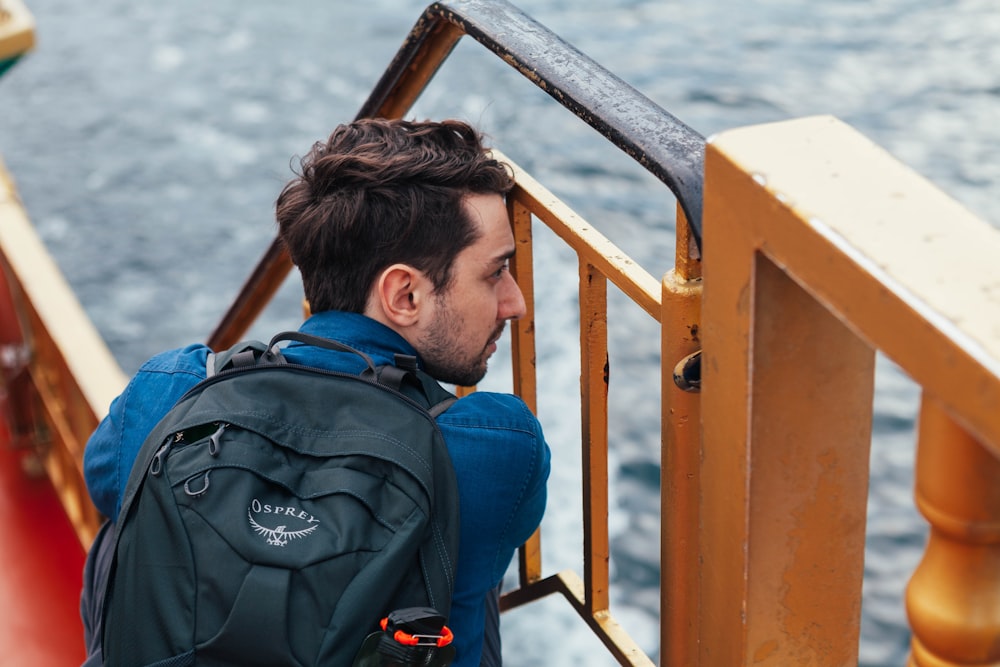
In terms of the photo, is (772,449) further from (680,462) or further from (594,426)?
(594,426)

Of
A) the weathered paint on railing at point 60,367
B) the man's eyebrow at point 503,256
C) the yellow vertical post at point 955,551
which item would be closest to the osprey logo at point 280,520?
the man's eyebrow at point 503,256

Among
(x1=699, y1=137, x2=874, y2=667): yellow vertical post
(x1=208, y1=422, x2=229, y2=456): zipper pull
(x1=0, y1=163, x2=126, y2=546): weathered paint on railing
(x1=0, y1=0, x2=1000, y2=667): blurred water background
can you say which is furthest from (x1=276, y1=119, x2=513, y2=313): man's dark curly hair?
(x1=0, y1=0, x2=1000, y2=667): blurred water background

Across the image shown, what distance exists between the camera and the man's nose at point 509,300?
1683 mm

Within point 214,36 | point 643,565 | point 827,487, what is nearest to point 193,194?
point 214,36

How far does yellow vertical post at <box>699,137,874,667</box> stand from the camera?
107 cm

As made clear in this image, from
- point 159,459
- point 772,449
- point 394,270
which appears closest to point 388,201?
point 394,270

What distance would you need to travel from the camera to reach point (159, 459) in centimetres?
140

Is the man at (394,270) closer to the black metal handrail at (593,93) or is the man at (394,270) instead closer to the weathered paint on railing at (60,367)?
the black metal handrail at (593,93)

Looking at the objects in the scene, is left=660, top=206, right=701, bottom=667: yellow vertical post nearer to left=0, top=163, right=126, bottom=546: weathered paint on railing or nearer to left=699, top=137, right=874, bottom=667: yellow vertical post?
left=699, top=137, right=874, bottom=667: yellow vertical post

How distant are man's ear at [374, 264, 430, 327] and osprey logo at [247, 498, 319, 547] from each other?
14.4 inches

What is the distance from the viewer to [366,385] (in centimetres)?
142

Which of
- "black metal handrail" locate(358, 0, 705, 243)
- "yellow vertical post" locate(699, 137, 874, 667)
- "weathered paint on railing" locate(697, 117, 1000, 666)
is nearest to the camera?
"weathered paint on railing" locate(697, 117, 1000, 666)

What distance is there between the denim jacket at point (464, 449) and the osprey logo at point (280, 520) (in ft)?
0.64

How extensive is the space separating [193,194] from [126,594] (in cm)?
973
